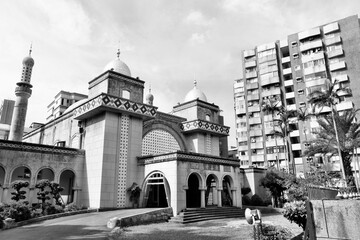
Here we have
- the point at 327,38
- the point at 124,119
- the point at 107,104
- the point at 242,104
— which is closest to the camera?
the point at 107,104

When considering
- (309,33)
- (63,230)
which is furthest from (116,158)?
(309,33)

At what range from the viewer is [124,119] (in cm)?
2083

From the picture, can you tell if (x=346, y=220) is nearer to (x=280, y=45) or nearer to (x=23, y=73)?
(x=23, y=73)

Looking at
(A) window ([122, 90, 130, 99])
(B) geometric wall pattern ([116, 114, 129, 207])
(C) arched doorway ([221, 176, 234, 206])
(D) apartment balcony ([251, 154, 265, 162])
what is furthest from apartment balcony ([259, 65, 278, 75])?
(B) geometric wall pattern ([116, 114, 129, 207])

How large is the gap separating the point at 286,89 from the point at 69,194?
38.2 metres

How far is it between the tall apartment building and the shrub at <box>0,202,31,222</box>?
3077 centimetres

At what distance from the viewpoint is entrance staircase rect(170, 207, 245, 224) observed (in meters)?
16.2

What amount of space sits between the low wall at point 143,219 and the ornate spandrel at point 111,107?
26.8ft

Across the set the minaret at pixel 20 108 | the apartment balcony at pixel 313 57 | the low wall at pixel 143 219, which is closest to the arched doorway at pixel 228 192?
the low wall at pixel 143 219

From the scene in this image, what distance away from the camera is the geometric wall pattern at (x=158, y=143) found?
23383mm

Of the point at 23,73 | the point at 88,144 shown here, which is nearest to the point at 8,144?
the point at 88,144

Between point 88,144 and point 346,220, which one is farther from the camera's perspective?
point 88,144

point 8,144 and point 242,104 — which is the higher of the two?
point 242,104

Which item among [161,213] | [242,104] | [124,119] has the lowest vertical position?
[161,213]
